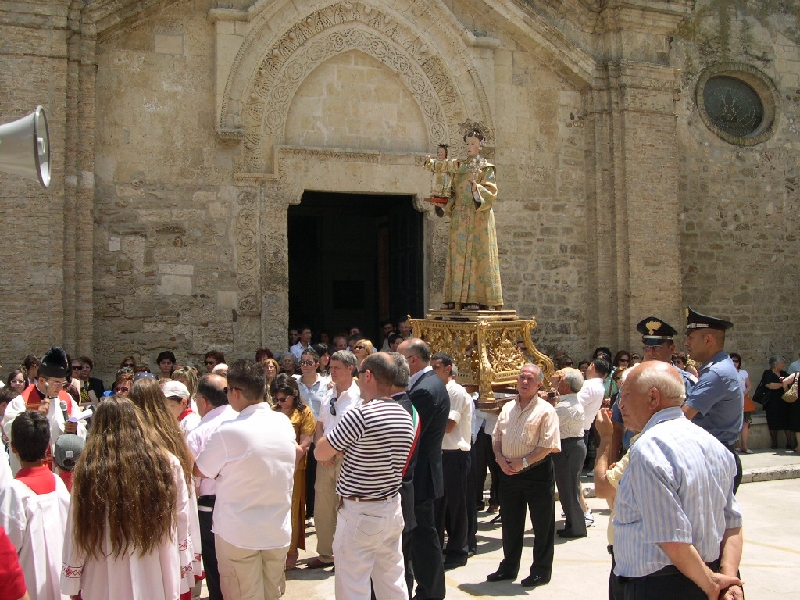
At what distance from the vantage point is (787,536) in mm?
8102

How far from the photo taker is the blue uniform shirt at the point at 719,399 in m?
5.09

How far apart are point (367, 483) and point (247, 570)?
750 mm

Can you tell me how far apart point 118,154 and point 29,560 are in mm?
8986

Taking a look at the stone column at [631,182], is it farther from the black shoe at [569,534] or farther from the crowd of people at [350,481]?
the crowd of people at [350,481]

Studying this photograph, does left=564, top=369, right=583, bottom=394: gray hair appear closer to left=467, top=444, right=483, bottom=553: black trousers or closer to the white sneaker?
left=467, top=444, right=483, bottom=553: black trousers

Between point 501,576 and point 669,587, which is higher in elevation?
point 669,587

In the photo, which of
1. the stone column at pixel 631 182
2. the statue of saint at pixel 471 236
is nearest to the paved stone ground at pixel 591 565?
the statue of saint at pixel 471 236

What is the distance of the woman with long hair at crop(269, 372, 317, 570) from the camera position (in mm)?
6945

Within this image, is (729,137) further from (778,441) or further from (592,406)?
(592,406)

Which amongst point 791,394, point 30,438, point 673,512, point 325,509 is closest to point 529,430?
point 325,509

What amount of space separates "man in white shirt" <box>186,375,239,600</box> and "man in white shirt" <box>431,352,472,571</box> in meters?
2.04

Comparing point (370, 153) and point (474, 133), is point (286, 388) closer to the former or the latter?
point (474, 133)

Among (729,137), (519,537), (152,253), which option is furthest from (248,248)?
(729,137)

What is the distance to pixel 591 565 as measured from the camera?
23.2 feet
